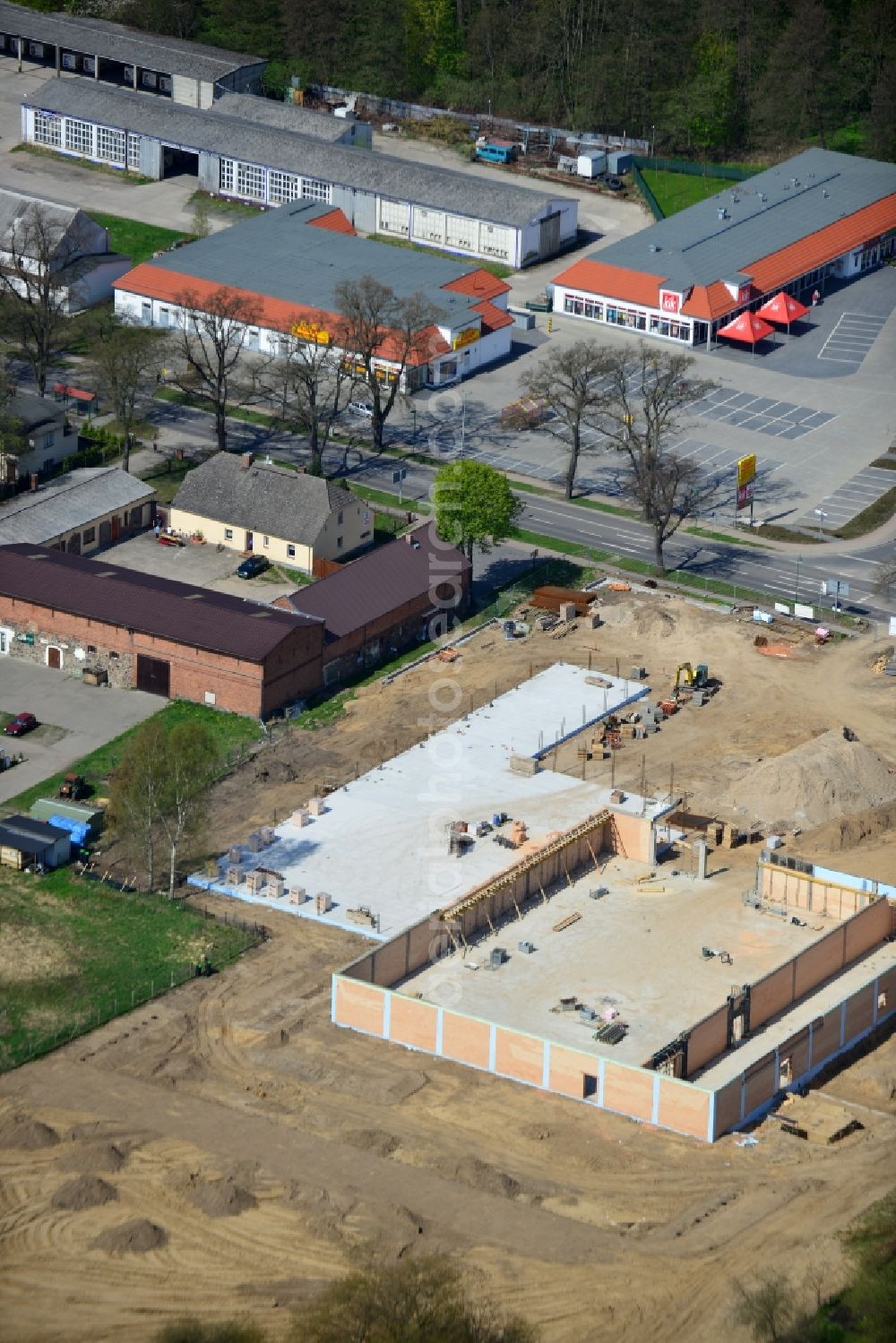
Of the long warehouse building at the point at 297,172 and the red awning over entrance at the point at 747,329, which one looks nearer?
the red awning over entrance at the point at 747,329

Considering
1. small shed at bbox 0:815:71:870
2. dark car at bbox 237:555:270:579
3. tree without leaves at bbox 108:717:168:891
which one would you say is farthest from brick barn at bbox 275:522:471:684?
small shed at bbox 0:815:71:870

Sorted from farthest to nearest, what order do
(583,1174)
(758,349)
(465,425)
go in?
(758,349) < (465,425) < (583,1174)

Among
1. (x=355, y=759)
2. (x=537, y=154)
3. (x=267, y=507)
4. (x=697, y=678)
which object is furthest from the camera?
(x=537, y=154)

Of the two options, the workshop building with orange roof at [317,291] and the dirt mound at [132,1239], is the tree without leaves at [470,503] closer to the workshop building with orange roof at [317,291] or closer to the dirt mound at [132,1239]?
the workshop building with orange roof at [317,291]

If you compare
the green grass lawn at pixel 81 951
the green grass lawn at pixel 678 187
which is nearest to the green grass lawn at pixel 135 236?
the green grass lawn at pixel 678 187

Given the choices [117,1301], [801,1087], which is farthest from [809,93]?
[117,1301]

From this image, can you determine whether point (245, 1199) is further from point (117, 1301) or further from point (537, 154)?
point (537, 154)
